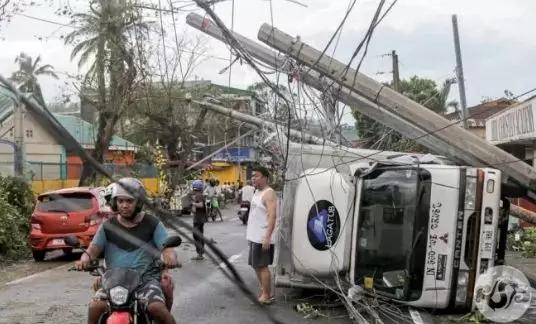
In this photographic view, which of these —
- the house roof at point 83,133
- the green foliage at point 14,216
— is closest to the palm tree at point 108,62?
the green foliage at point 14,216

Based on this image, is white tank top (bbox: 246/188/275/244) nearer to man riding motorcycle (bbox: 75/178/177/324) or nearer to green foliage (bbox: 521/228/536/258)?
man riding motorcycle (bbox: 75/178/177/324)

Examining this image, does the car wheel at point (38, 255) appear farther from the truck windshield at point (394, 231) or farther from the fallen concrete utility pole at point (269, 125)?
the truck windshield at point (394, 231)

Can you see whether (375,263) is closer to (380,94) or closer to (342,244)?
(342,244)

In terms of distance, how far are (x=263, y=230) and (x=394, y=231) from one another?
5.52ft

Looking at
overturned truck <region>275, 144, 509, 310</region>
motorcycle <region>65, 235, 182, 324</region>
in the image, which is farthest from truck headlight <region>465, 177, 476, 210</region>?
motorcycle <region>65, 235, 182, 324</region>

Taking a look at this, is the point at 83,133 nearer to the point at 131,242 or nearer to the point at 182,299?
the point at 182,299

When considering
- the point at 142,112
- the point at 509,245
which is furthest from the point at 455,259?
the point at 142,112

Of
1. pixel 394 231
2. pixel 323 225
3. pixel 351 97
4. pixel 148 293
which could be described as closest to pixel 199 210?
pixel 323 225

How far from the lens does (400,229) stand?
7855mm

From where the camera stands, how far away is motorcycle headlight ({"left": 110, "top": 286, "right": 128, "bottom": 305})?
15.4 ft

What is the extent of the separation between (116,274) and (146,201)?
2128mm

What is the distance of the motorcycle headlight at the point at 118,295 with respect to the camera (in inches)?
185

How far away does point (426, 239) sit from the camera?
759cm

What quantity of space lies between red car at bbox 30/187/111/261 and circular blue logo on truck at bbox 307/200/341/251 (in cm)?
692
